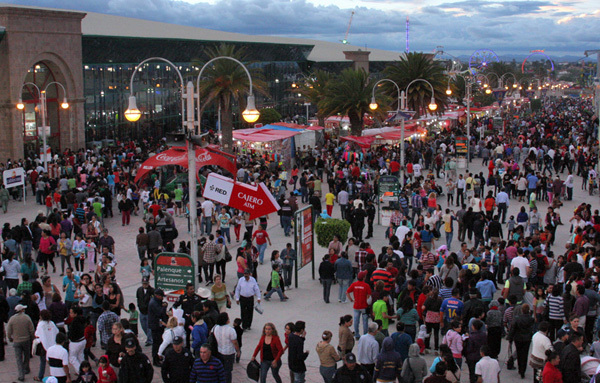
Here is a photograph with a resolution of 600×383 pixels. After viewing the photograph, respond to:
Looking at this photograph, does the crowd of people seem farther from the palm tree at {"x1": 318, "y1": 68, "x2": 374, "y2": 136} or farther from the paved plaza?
the palm tree at {"x1": 318, "y1": 68, "x2": 374, "y2": 136}

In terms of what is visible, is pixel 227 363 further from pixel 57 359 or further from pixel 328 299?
pixel 328 299

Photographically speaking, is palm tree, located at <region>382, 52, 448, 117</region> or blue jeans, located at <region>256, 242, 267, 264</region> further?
palm tree, located at <region>382, 52, 448, 117</region>

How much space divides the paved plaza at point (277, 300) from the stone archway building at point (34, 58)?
10.1 m

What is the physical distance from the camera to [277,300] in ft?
51.4

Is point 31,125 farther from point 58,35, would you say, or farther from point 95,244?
point 95,244

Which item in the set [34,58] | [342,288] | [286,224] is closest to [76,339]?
[342,288]

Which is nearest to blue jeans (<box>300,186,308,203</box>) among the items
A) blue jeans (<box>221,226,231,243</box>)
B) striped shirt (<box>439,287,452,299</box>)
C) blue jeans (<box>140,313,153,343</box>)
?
blue jeans (<box>221,226,231,243</box>)

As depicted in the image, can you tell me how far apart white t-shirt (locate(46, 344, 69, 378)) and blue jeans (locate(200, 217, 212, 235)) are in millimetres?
11547

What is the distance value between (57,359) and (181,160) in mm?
12268

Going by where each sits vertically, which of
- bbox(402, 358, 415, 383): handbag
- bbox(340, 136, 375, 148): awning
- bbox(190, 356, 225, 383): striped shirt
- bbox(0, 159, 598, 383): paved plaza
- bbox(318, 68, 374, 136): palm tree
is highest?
bbox(318, 68, 374, 136): palm tree

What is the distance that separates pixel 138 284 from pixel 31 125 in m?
24.9

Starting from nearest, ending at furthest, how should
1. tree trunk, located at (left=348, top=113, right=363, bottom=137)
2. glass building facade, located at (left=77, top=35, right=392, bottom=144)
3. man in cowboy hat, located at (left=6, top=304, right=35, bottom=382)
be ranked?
man in cowboy hat, located at (left=6, top=304, right=35, bottom=382)
tree trunk, located at (left=348, top=113, right=363, bottom=137)
glass building facade, located at (left=77, top=35, right=392, bottom=144)

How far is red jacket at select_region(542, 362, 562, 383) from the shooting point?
30.6 ft

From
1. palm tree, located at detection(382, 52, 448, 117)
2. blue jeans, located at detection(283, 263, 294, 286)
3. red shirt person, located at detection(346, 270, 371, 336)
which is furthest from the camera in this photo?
palm tree, located at detection(382, 52, 448, 117)
